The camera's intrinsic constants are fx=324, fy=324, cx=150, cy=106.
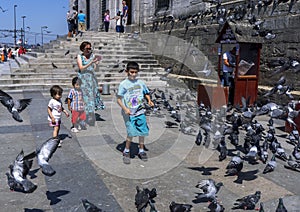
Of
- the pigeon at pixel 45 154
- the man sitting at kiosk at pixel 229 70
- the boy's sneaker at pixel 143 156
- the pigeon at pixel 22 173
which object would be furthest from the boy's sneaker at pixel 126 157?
the man sitting at kiosk at pixel 229 70

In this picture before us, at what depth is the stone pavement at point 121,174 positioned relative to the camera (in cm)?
378

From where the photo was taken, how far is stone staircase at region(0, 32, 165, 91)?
13195 millimetres

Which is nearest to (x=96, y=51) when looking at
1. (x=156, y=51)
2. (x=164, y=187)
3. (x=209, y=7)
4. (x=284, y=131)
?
(x=156, y=51)

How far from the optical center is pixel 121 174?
15.1 ft

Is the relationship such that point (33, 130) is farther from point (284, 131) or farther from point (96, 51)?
point (96, 51)

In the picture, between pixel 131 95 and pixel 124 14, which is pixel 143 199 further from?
pixel 124 14

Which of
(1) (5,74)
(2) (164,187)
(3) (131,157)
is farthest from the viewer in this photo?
(1) (5,74)

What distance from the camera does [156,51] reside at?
18062mm

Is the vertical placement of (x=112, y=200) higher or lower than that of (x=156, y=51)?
lower

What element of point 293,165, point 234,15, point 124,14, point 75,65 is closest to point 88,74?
point 293,165

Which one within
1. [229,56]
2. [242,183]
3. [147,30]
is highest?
[147,30]

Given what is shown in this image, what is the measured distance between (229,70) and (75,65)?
8187 mm

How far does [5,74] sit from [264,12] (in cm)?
1017

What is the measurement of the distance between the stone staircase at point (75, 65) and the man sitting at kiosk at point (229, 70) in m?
5.44
